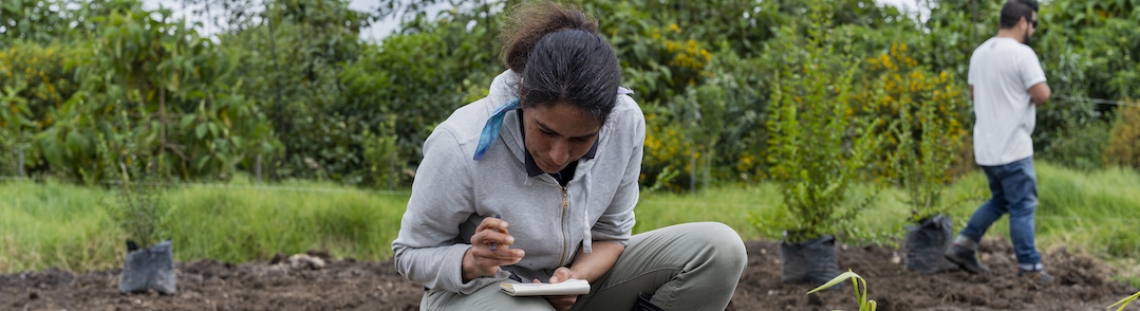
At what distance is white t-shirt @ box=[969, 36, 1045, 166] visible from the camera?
13.7ft

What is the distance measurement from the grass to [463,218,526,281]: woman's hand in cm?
233

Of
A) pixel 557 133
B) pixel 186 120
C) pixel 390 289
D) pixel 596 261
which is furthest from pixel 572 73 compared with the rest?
pixel 186 120

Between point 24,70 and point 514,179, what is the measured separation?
8.11 m

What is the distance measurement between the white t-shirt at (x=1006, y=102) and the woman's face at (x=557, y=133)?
2.78 metres

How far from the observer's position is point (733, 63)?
7504mm

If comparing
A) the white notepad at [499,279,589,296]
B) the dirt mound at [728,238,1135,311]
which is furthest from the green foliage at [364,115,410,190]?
the white notepad at [499,279,589,296]

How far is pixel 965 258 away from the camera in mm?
4289

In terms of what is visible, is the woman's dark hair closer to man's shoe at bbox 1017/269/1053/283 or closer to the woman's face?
the woman's face

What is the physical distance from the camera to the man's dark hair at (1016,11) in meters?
4.27

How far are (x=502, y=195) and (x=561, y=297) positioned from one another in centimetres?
28

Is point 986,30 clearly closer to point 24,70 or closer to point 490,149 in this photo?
point 490,149

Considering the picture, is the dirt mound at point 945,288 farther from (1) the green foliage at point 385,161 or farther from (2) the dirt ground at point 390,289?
(1) the green foliage at point 385,161

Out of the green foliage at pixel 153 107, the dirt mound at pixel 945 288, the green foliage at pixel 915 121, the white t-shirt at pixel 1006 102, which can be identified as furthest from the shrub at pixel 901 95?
the green foliage at pixel 153 107

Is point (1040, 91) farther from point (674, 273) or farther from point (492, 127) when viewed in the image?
point (492, 127)
